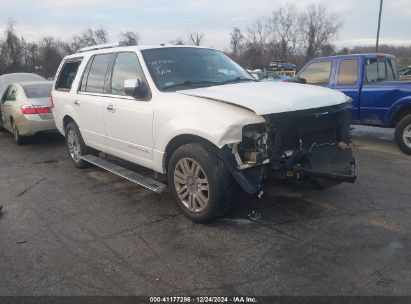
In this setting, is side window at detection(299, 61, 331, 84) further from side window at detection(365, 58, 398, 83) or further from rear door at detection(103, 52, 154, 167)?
rear door at detection(103, 52, 154, 167)

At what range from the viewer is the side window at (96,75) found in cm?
565

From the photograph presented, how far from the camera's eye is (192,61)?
5180 millimetres

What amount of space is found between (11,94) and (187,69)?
6.70 meters

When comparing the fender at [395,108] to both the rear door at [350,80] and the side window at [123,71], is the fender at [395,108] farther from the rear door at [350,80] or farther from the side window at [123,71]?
the side window at [123,71]

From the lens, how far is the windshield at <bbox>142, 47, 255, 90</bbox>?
478 centimetres

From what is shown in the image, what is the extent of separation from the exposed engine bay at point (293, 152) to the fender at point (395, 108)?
3.26 m

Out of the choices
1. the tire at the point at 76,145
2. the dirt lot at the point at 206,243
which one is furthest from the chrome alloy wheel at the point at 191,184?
the tire at the point at 76,145

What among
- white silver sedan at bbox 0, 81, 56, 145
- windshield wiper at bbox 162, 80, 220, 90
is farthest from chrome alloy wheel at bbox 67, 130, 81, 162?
windshield wiper at bbox 162, 80, 220, 90

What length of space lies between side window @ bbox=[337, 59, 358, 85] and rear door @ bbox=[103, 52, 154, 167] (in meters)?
4.78

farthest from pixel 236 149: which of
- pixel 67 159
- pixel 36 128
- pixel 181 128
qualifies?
pixel 36 128

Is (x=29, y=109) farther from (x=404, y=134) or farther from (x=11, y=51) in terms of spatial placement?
(x=11, y=51)

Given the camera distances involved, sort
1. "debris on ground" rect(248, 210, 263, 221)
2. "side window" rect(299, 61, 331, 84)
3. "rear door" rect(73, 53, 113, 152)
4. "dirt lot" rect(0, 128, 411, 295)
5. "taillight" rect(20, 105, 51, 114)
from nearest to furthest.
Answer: "dirt lot" rect(0, 128, 411, 295)
"debris on ground" rect(248, 210, 263, 221)
"rear door" rect(73, 53, 113, 152)
"side window" rect(299, 61, 331, 84)
"taillight" rect(20, 105, 51, 114)

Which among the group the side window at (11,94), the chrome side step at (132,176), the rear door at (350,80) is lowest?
the chrome side step at (132,176)

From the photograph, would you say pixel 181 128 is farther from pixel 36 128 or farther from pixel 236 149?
pixel 36 128
